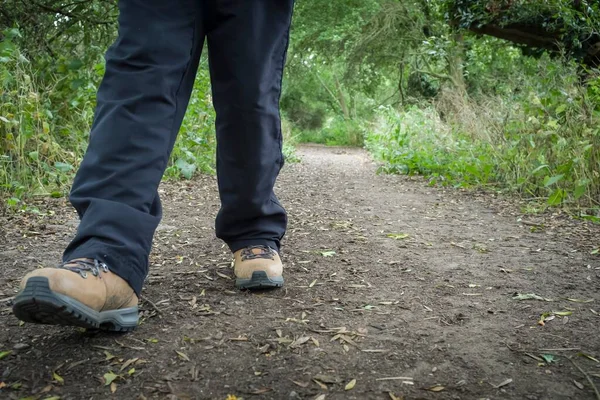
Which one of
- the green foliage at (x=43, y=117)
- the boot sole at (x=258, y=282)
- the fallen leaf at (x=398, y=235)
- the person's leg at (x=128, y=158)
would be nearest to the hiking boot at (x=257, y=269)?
the boot sole at (x=258, y=282)

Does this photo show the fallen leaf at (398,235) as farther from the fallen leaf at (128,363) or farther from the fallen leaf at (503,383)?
the fallen leaf at (128,363)

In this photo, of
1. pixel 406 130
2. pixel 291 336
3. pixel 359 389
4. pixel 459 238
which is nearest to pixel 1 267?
pixel 291 336

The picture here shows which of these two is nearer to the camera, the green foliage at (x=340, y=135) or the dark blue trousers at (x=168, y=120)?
the dark blue trousers at (x=168, y=120)

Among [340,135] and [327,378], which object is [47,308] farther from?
[340,135]

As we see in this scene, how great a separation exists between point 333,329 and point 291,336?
0.42 ft

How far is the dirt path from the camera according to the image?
4.01 feet

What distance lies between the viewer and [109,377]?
123cm

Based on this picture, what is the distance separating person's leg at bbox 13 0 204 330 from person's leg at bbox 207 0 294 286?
5.3 inches

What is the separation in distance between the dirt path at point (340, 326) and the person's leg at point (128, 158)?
155mm

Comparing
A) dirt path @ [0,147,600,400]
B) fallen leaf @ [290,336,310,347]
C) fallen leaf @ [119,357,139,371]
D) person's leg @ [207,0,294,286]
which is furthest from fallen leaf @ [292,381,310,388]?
person's leg @ [207,0,294,286]

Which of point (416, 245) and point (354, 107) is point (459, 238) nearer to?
point (416, 245)

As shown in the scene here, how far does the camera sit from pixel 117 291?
1.42 meters

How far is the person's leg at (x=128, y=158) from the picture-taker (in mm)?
1413

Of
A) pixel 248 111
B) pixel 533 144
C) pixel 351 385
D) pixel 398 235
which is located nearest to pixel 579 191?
pixel 533 144
